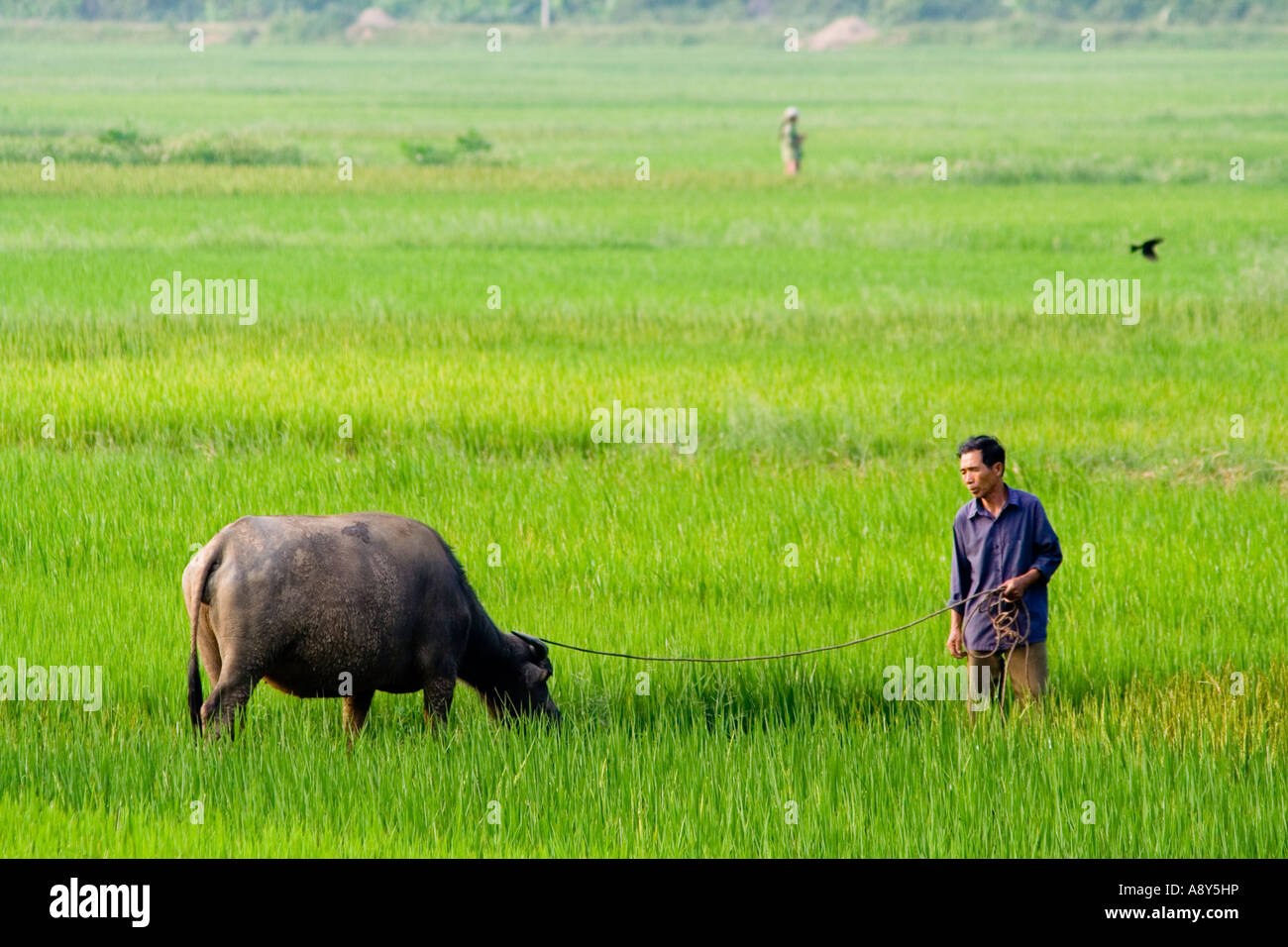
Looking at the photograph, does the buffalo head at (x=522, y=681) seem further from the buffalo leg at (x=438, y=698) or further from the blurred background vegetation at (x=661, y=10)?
the blurred background vegetation at (x=661, y=10)

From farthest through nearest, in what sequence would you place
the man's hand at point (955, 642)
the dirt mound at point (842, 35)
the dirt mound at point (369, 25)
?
the dirt mound at point (842, 35)
the dirt mound at point (369, 25)
the man's hand at point (955, 642)

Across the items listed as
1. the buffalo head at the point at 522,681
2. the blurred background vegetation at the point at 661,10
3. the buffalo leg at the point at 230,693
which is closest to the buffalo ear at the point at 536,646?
the buffalo head at the point at 522,681

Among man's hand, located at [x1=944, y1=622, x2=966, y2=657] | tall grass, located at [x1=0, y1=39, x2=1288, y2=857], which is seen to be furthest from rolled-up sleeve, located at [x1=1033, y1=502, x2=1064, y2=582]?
tall grass, located at [x1=0, y1=39, x2=1288, y2=857]

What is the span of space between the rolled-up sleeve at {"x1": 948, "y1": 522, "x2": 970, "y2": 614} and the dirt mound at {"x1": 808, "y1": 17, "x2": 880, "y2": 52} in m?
88.1

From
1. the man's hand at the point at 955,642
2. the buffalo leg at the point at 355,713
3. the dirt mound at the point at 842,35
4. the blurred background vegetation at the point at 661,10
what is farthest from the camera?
the dirt mound at the point at 842,35

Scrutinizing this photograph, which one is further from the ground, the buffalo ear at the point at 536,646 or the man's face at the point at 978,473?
the man's face at the point at 978,473

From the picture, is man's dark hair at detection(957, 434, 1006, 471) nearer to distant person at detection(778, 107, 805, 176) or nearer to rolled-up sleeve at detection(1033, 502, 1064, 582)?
rolled-up sleeve at detection(1033, 502, 1064, 582)

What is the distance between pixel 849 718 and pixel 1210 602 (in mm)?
2300

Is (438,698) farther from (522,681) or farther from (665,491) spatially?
(665,491)

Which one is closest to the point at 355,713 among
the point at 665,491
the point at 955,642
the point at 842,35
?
the point at 955,642

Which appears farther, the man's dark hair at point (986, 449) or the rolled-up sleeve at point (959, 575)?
the rolled-up sleeve at point (959, 575)

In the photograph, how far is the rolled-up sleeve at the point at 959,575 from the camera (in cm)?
695

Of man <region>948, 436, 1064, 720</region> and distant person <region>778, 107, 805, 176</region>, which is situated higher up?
distant person <region>778, 107, 805, 176</region>

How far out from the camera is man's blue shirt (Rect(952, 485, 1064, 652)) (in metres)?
6.76
